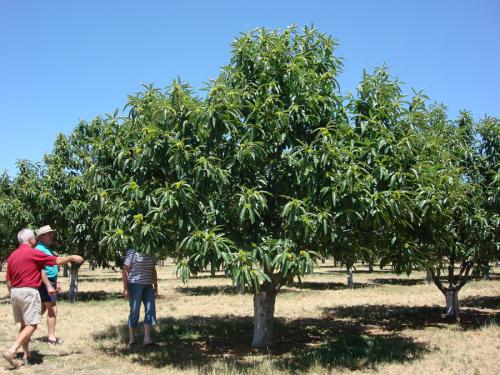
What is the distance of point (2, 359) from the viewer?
7285 millimetres

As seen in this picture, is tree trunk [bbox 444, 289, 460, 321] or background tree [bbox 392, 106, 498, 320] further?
tree trunk [bbox 444, 289, 460, 321]

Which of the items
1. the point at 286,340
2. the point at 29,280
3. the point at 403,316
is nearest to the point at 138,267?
the point at 29,280

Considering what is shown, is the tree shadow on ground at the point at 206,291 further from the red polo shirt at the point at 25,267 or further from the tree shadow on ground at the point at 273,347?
the red polo shirt at the point at 25,267

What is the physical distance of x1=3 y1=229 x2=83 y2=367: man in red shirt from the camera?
6.63 metres

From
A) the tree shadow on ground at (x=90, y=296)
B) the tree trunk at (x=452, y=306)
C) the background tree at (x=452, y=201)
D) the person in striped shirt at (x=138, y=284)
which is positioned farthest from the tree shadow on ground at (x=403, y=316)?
the tree shadow on ground at (x=90, y=296)

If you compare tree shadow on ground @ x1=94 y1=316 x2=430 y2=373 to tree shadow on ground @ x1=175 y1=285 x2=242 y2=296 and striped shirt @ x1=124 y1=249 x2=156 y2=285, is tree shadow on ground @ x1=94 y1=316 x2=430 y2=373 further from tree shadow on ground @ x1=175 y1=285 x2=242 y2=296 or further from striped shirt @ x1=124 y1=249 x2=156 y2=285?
tree shadow on ground @ x1=175 y1=285 x2=242 y2=296

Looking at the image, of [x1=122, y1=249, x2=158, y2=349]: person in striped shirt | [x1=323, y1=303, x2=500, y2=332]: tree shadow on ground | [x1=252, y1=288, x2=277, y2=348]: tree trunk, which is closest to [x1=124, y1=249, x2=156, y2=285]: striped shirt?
[x1=122, y1=249, x2=158, y2=349]: person in striped shirt

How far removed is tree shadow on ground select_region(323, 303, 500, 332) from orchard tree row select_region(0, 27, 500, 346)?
3755mm

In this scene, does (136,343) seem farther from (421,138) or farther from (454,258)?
(454,258)

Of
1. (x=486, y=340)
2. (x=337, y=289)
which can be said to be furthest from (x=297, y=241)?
(x=337, y=289)

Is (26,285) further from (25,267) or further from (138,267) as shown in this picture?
(138,267)

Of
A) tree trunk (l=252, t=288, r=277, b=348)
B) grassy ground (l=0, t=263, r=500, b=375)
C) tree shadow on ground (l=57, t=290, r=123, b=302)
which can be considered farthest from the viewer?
tree shadow on ground (l=57, t=290, r=123, b=302)

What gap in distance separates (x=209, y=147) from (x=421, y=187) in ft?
10.3

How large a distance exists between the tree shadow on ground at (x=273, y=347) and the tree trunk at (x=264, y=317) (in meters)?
0.22
